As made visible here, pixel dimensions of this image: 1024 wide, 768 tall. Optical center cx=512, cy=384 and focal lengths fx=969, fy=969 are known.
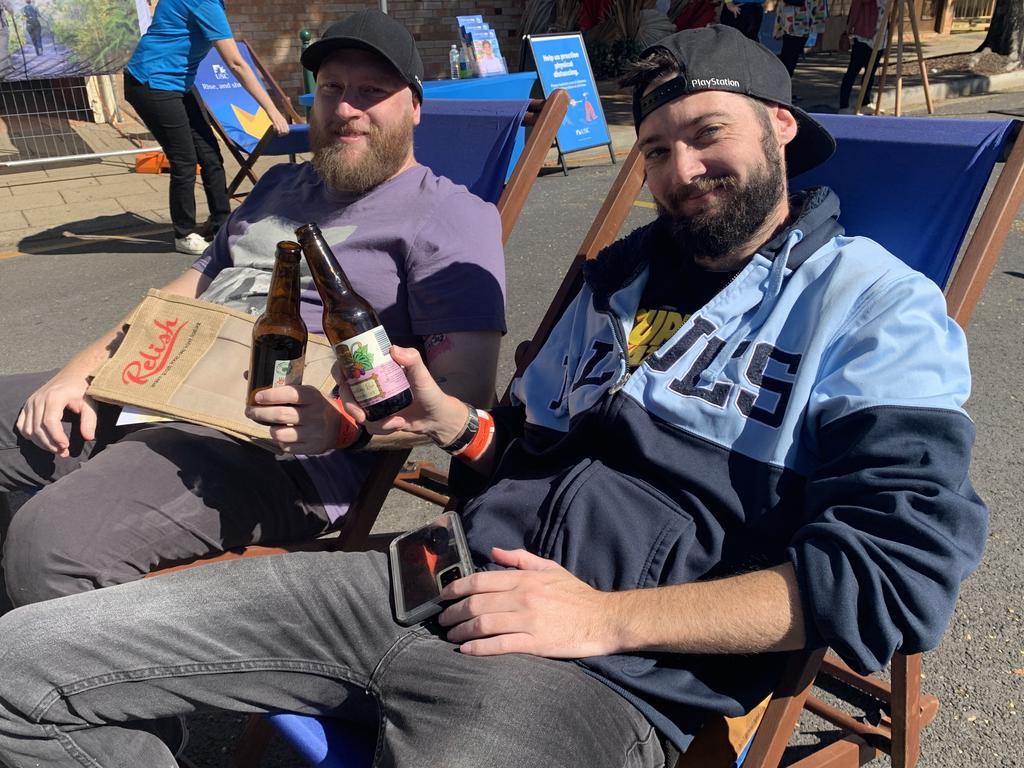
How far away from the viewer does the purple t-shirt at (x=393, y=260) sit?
2412 mm

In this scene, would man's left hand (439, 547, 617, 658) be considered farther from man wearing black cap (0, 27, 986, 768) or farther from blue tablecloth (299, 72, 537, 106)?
blue tablecloth (299, 72, 537, 106)

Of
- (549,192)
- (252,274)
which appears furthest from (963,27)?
(252,274)

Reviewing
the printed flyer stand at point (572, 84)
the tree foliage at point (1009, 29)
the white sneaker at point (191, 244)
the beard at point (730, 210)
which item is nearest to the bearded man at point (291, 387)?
the beard at point (730, 210)

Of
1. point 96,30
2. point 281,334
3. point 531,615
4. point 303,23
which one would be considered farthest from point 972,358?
point 303,23

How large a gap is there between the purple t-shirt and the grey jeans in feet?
1.85

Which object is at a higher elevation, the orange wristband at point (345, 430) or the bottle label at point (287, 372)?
the bottle label at point (287, 372)

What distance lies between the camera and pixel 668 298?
2.10 metres

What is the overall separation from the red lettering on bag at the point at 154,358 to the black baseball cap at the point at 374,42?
865mm

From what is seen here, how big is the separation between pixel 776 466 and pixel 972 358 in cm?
339

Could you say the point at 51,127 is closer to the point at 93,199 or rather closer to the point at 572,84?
the point at 93,199

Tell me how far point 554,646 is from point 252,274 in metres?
1.57

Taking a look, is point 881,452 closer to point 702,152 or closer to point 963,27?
point 702,152

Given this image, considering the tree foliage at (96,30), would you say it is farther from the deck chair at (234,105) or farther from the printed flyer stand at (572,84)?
the printed flyer stand at (572,84)

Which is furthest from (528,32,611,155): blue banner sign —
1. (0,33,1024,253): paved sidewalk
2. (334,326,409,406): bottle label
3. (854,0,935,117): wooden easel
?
(334,326,409,406): bottle label
